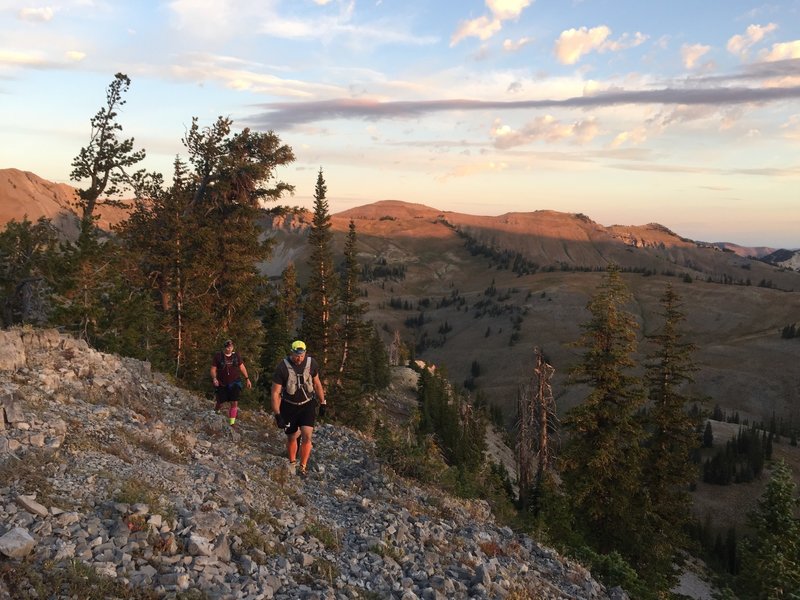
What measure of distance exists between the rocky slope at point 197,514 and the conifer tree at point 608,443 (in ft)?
41.5

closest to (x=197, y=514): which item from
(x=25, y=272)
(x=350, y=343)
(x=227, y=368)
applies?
(x=227, y=368)

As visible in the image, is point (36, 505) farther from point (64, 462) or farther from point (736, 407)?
point (736, 407)

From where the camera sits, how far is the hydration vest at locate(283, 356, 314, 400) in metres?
12.0

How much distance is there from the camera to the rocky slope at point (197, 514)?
6.57 m

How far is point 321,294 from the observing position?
136ft

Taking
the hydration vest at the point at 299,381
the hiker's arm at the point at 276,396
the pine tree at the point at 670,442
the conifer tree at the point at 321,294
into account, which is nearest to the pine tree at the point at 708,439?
the pine tree at the point at 670,442

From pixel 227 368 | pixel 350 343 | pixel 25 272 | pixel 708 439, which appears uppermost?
pixel 25 272

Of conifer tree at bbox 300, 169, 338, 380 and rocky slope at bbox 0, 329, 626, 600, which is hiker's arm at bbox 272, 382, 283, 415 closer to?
rocky slope at bbox 0, 329, 626, 600

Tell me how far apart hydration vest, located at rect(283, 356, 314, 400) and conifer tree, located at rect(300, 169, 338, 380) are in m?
28.8

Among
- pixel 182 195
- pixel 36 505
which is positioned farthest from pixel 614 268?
pixel 36 505

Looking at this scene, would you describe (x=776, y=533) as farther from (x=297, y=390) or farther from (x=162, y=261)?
(x=162, y=261)

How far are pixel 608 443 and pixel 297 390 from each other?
1860 centimetres

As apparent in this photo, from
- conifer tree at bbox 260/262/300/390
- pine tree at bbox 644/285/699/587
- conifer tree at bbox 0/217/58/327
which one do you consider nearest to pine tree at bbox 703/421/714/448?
pine tree at bbox 644/285/699/587

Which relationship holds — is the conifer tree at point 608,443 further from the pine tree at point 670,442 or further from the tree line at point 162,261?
the tree line at point 162,261
